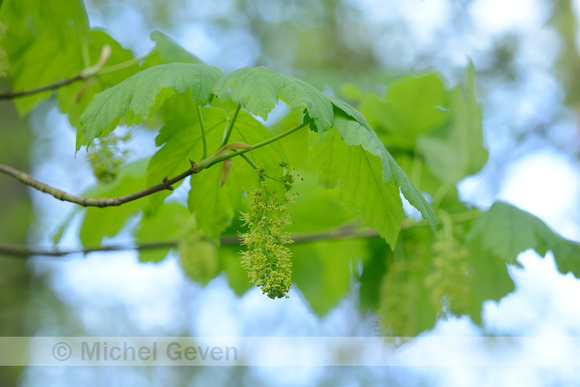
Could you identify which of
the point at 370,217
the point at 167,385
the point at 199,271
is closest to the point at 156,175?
the point at 370,217

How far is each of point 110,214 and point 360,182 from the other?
54.7 inches

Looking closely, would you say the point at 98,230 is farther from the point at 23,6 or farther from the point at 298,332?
the point at 298,332

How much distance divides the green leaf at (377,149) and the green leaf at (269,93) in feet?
0.17

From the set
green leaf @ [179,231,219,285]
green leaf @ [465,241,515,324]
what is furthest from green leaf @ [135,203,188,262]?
green leaf @ [465,241,515,324]

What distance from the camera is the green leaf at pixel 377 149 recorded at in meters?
1.11

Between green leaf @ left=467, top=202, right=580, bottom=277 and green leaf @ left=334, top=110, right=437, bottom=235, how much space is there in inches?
24.7

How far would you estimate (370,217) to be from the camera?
4.65 feet

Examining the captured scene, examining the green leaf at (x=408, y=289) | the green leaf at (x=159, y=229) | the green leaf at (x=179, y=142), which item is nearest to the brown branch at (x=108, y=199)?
the green leaf at (x=179, y=142)

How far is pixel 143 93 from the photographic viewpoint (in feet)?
3.71

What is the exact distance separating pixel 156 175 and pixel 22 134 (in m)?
4.22

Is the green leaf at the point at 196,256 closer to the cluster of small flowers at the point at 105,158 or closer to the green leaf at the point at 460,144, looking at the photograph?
the cluster of small flowers at the point at 105,158

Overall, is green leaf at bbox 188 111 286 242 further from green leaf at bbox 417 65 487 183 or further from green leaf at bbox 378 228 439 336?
green leaf at bbox 417 65 487 183

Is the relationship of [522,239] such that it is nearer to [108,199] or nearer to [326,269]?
[326,269]

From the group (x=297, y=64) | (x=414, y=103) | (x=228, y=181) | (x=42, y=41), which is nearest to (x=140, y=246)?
(x=228, y=181)
